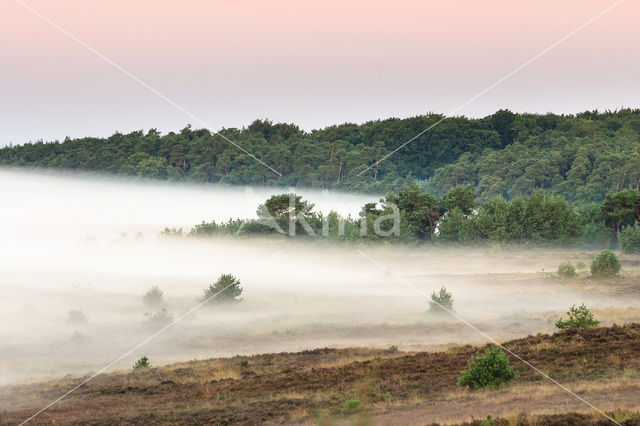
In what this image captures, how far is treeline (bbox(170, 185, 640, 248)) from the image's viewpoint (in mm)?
91562

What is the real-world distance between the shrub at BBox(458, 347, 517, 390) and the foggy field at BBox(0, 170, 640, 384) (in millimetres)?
13420

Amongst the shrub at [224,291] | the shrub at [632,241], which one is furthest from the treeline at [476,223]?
the shrub at [224,291]

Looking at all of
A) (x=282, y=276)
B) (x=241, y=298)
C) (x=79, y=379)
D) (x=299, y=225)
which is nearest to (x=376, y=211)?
(x=299, y=225)

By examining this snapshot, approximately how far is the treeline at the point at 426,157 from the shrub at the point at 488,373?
106 meters

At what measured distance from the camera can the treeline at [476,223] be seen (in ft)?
300

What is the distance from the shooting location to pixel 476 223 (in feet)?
307

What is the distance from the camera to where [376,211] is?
97.1 metres

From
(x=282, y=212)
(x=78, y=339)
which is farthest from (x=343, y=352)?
(x=282, y=212)

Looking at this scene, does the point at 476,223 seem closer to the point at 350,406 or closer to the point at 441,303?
the point at 441,303

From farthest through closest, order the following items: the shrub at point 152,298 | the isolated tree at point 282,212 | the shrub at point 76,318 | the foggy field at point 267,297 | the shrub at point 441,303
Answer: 1. the isolated tree at point 282,212
2. the shrub at point 152,298
3. the shrub at point 76,318
4. the shrub at point 441,303
5. the foggy field at point 267,297

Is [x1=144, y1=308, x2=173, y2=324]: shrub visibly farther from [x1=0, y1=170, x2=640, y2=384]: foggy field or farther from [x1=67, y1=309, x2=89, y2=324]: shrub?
[x1=67, y1=309, x2=89, y2=324]: shrub

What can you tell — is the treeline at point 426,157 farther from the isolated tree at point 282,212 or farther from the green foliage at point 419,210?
the isolated tree at point 282,212

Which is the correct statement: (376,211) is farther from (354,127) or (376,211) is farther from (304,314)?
(354,127)

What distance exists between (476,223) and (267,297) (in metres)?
40.6
